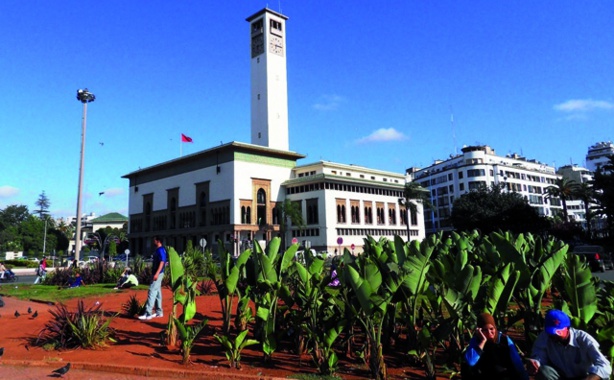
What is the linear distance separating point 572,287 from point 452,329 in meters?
1.56

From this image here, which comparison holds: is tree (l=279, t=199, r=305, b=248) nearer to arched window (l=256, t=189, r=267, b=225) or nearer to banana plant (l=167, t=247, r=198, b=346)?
arched window (l=256, t=189, r=267, b=225)

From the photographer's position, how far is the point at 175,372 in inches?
230

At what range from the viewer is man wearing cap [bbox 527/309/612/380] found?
12.3 ft

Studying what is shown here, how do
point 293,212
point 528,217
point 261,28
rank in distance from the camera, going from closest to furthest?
point 528,217
point 293,212
point 261,28

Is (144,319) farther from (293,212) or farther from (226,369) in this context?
(293,212)

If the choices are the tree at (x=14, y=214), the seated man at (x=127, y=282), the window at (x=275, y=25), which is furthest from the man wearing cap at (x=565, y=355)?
the tree at (x=14, y=214)

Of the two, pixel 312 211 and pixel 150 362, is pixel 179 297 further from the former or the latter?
pixel 312 211

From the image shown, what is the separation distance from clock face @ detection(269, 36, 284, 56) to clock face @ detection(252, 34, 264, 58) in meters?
1.69

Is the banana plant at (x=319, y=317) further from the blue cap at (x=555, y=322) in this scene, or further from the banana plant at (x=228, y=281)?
the blue cap at (x=555, y=322)

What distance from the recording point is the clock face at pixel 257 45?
7544 cm

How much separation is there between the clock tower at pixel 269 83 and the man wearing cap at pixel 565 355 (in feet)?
229

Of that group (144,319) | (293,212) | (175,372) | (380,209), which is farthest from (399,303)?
(380,209)

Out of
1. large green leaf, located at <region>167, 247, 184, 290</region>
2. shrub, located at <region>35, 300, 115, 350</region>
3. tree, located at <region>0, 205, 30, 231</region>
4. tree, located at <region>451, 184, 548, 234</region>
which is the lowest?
shrub, located at <region>35, 300, 115, 350</region>

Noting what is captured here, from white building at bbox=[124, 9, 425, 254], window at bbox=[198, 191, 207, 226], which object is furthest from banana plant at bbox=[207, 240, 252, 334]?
window at bbox=[198, 191, 207, 226]
